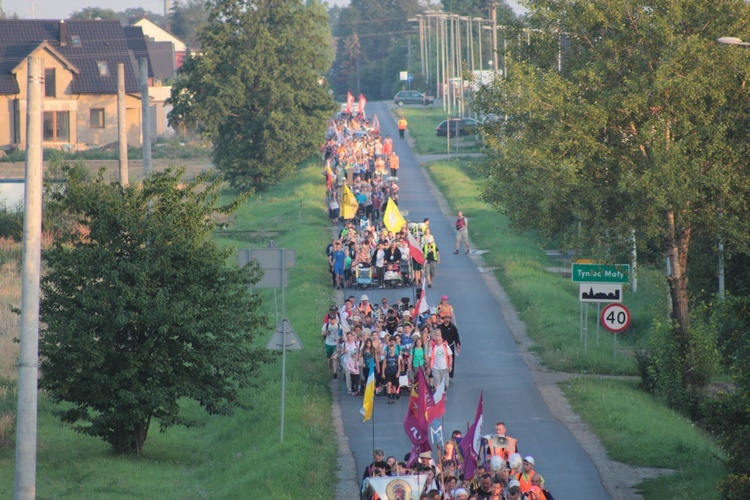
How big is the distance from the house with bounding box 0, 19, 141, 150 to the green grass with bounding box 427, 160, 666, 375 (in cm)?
3841

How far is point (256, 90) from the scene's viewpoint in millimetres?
56562

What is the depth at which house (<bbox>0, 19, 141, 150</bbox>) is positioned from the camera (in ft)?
260

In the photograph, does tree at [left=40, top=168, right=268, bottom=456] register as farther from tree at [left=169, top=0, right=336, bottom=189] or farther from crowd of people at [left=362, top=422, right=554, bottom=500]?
tree at [left=169, top=0, right=336, bottom=189]

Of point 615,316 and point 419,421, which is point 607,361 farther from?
point 419,421

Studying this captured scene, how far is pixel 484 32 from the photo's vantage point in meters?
119

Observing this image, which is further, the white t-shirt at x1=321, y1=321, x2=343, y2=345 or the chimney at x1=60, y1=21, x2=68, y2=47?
the chimney at x1=60, y1=21, x2=68, y2=47

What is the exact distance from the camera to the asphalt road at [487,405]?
757 inches

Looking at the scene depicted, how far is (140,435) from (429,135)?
212 feet

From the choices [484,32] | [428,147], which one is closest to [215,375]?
[428,147]

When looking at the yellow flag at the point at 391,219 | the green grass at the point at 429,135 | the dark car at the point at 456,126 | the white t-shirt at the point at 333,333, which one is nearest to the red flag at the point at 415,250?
the yellow flag at the point at 391,219

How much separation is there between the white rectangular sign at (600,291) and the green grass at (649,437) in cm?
191

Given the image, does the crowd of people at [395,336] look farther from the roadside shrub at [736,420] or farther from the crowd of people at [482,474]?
the roadside shrub at [736,420]

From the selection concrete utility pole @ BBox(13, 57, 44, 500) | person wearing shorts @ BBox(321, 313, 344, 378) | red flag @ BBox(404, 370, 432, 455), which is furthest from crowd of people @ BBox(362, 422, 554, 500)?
person wearing shorts @ BBox(321, 313, 344, 378)

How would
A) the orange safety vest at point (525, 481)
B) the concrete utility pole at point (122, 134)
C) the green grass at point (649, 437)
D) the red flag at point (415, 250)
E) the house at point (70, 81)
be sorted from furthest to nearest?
the house at point (70, 81) < the red flag at point (415, 250) < the concrete utility pole at point (122, 134) < the green grass at point (649, 437) < the orange safety vest at point (525, 481)
